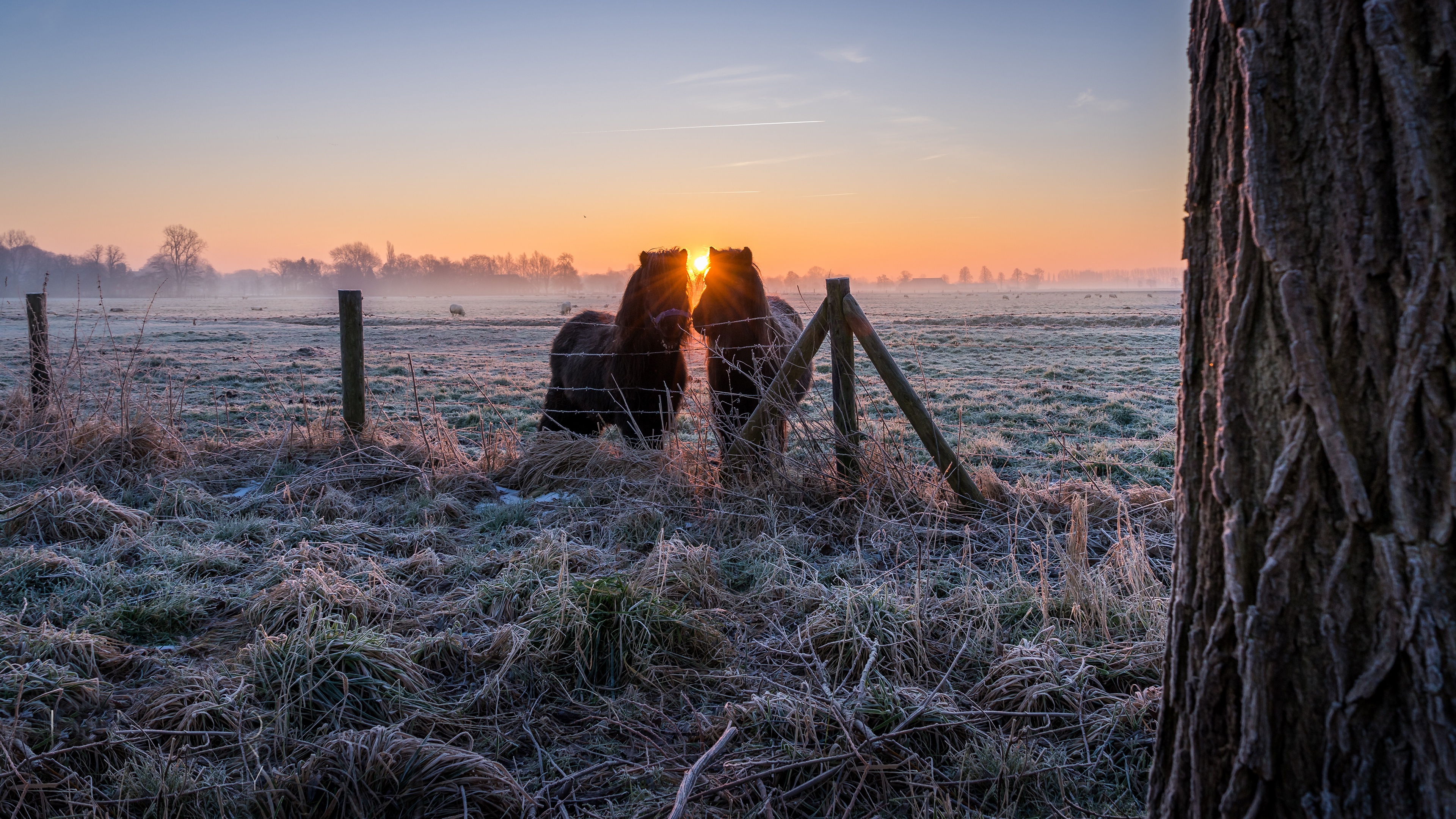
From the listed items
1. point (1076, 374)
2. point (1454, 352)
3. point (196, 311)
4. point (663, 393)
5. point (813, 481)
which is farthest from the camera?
point (196, 311)

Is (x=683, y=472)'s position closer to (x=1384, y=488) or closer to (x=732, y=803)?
(x=732, y=803)

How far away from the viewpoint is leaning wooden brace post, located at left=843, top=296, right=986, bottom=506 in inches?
180

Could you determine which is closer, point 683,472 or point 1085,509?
point 1085,509

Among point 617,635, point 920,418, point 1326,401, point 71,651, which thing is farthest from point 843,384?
point 71,651

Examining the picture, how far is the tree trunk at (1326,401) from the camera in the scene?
3.81 feet

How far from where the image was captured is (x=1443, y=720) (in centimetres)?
117

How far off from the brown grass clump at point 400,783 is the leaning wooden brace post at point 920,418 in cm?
314

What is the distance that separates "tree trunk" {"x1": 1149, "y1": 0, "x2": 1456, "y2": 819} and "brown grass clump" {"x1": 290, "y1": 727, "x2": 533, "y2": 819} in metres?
1.80

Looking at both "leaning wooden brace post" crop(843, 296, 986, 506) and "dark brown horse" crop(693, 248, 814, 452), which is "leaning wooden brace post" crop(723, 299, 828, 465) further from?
"dark brown horse" crop(693, 248, 814, 452)

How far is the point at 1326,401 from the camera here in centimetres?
123

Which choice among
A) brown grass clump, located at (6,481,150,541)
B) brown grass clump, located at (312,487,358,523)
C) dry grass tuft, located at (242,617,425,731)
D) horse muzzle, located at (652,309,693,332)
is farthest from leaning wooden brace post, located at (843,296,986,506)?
brown grass clump, located at (6,481,150,541)

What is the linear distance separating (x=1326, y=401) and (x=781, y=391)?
12.4 feet

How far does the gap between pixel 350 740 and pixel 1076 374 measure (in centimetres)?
1484

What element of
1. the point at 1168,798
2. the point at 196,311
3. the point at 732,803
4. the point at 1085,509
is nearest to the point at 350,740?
the point at 732,803
